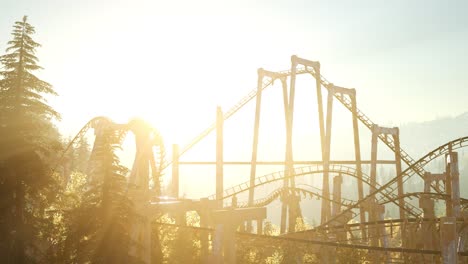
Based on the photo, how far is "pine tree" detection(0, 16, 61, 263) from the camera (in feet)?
33.6

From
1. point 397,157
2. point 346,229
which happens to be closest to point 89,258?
point 346,229

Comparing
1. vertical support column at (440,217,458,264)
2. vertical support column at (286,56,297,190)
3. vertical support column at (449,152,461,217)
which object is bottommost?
vertical support column at (440,217,458,264)

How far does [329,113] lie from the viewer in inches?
878

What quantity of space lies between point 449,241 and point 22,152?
466 inches

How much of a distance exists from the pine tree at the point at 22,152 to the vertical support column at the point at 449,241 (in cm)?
1092

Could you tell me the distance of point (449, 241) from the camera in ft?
28.2

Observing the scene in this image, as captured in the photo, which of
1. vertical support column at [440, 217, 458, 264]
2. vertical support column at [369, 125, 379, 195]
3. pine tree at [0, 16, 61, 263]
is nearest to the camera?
vertical support column at [440, 217, 458, 264]

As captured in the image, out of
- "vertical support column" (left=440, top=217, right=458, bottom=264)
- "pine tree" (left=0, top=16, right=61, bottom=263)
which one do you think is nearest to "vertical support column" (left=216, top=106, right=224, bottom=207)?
"pine tree" (left=0, top=16, right=61, bottom=263)

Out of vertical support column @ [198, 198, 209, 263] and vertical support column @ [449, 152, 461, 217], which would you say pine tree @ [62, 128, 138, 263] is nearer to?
vertical support column @ [198, 198, 209, 263]

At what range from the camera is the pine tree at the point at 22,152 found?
404 inches

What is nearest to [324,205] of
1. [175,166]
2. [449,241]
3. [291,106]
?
[291,106]

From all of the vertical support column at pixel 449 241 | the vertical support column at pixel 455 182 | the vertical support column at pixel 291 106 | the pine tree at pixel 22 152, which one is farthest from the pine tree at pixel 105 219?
the vertical support column at pixel 291 106

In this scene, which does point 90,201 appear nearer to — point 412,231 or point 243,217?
point 243,217

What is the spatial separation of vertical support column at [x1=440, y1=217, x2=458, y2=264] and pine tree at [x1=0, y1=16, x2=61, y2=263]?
10920 mm
